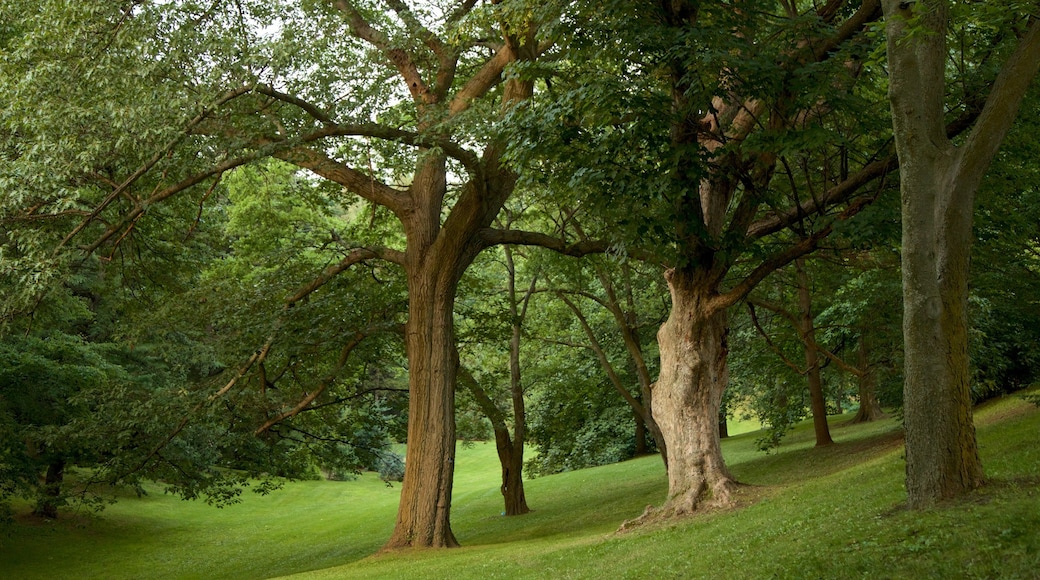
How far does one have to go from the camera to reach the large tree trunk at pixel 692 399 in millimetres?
13852

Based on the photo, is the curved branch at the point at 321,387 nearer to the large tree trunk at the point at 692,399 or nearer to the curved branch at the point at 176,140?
the curved branch at the point at 176,140

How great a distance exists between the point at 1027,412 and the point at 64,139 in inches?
624

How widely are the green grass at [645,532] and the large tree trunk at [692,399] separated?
2.36 feet

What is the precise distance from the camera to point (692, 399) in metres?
14.1

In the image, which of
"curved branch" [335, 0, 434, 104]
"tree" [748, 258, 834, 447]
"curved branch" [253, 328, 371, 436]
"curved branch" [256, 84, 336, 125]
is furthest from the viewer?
"tree" [748, 258, 834, 447]

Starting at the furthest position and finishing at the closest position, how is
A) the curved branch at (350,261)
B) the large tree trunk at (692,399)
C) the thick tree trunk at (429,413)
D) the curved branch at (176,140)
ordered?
the curved branch at (350,261), the thick tree trunk at (429,413), the large tree trunk at (692,399), the curved branch at (176,140)

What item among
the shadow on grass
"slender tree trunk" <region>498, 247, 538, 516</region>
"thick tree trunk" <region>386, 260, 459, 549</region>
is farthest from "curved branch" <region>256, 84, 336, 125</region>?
the shadow on grass

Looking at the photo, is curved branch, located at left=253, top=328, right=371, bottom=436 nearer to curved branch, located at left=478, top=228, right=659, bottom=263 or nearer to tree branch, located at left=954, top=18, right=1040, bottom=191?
curved branch, located at left=478, top=228, right=659, bottom=263

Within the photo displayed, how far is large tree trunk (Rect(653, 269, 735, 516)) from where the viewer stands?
13.9m

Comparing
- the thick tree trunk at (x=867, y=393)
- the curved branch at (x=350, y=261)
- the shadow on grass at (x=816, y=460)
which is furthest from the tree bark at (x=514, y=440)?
the thick tree trunk at (x=867, y=393)

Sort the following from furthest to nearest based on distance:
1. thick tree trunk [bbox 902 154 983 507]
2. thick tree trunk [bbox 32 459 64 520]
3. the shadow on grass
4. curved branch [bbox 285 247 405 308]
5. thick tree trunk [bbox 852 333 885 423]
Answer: thick tree trunk [bbox 852 333 885 423] < thick tree trunk [bbox 32 459 64 520] < curved branch [bbox 285 247 405 308] < the shadow on grass < thick tree trunk [bbox 902 154 983 507]

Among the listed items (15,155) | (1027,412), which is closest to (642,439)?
(1027,412)

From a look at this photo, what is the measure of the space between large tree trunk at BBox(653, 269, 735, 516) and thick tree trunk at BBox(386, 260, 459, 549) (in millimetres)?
4476

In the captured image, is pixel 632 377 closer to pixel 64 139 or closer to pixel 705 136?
pixel 705 136
